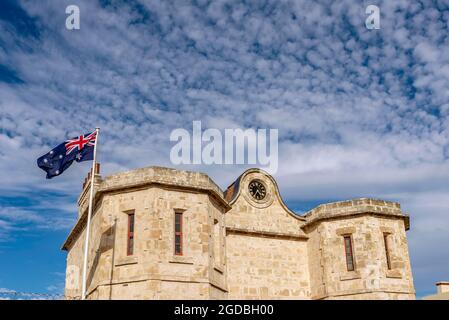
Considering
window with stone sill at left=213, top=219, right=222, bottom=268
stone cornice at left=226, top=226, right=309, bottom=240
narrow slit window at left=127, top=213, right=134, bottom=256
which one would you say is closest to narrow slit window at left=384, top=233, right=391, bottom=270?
stone cornice at left=226, top=226, right=309, bottom=240

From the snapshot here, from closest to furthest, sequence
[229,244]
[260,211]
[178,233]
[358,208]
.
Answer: [178,233], [229,244], [358,208], [260,211]

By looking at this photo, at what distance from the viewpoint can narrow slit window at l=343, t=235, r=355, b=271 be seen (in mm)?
22709

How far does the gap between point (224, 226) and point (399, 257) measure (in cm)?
867

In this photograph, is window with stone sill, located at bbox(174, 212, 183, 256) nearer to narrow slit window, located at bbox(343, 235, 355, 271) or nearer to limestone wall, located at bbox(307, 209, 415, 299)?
limestone wall, located at bbox(307, 209, 415, 299)

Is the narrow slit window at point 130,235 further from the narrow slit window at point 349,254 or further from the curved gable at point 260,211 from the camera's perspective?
the narrow slit window at point 349,254

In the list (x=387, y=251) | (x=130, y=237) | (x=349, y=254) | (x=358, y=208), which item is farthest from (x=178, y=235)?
(x=387, y=251)

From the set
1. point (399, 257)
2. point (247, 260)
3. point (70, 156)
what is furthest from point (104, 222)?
point (399, 257)

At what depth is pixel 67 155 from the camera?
17.4m

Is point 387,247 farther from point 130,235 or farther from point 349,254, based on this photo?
point 130,235

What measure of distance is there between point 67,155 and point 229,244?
8986 millimetres

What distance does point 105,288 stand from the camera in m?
17.9

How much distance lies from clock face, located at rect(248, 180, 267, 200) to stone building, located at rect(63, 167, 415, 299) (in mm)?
56
